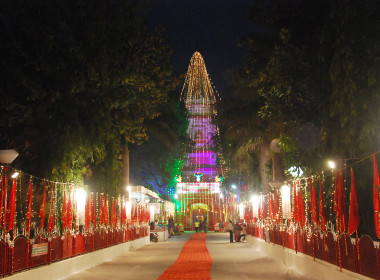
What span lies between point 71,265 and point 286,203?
680 cm

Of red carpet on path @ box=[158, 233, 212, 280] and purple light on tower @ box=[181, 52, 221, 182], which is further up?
purple light on tower @ box=[181, 52, 221, 182]

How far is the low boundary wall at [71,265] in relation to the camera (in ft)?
34.4

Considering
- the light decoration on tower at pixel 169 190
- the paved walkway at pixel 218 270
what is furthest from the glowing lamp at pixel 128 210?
the light decoration on tower at pixel 169 190

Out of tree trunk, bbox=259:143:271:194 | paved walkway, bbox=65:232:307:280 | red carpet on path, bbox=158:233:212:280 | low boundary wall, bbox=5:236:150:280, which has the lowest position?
paved walkway, bbox=65:232:307:280

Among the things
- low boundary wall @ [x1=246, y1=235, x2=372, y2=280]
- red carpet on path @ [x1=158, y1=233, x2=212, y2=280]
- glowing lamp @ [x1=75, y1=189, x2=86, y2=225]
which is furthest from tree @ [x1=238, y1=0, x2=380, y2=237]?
glowing lamp @ [x1=75, y1=189, x2=86, y2=225]

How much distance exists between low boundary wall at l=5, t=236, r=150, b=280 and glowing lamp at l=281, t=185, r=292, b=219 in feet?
21.1

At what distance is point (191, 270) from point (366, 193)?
5331 mm

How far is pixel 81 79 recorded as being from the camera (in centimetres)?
1577

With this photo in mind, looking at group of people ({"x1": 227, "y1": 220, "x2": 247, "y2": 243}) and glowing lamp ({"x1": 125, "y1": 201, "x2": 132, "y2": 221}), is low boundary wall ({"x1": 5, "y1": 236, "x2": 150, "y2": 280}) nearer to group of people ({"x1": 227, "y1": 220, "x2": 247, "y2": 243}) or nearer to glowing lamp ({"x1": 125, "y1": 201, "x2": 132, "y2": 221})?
glowing lamp ({"x1": 125, "y1": 201, "x2": 132, "y2": 221})

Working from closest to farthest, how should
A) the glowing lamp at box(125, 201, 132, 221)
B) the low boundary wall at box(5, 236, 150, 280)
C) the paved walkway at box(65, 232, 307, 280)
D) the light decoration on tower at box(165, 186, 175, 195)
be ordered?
the low boundary wall at box(5, 236, 150, 280) < the paved walkway at box(65, 232, 307, 280) < the glowing lamp at box(125, 201, 132, 221) < the light decoration on tower at box(165, 186, 175, 195)

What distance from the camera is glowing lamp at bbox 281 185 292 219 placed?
15.3 m

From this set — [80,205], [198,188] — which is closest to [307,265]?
[80,205]

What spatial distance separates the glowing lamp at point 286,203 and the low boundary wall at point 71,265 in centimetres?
642

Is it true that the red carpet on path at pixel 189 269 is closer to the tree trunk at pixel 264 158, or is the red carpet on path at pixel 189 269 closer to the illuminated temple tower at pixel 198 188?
the tree trunk at pixel 264 158
